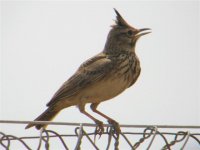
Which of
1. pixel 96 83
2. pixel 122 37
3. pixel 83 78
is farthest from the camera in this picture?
pixel 122 37

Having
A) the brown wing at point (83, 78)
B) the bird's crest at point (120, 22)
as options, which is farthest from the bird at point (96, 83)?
the bird's crest at point (120, 22)

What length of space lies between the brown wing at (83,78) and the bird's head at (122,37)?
0.41 meters

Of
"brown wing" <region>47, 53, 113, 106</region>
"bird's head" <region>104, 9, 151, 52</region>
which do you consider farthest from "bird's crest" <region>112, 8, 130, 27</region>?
"brown wing" <region>47, 53, 113, 106</region>

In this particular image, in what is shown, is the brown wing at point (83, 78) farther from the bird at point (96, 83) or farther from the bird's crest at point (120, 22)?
the bird's crest at point (120, 22)

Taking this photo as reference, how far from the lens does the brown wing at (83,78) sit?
19.1 feet

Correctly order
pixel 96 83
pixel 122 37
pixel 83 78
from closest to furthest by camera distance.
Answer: pixel 96 83 → pixel 83 78 → pixel 122 37

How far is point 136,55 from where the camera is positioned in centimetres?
639

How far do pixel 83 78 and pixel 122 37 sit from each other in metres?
0.89

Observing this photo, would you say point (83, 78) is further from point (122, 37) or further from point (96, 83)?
point (122, 37)

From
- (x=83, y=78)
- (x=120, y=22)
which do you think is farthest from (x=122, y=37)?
(x=83, y=78)

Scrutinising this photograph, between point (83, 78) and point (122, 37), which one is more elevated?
point (122, 37)

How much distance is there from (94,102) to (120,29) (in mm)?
1089

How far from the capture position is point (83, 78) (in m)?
5.96

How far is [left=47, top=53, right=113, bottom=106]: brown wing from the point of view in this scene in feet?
19.1
